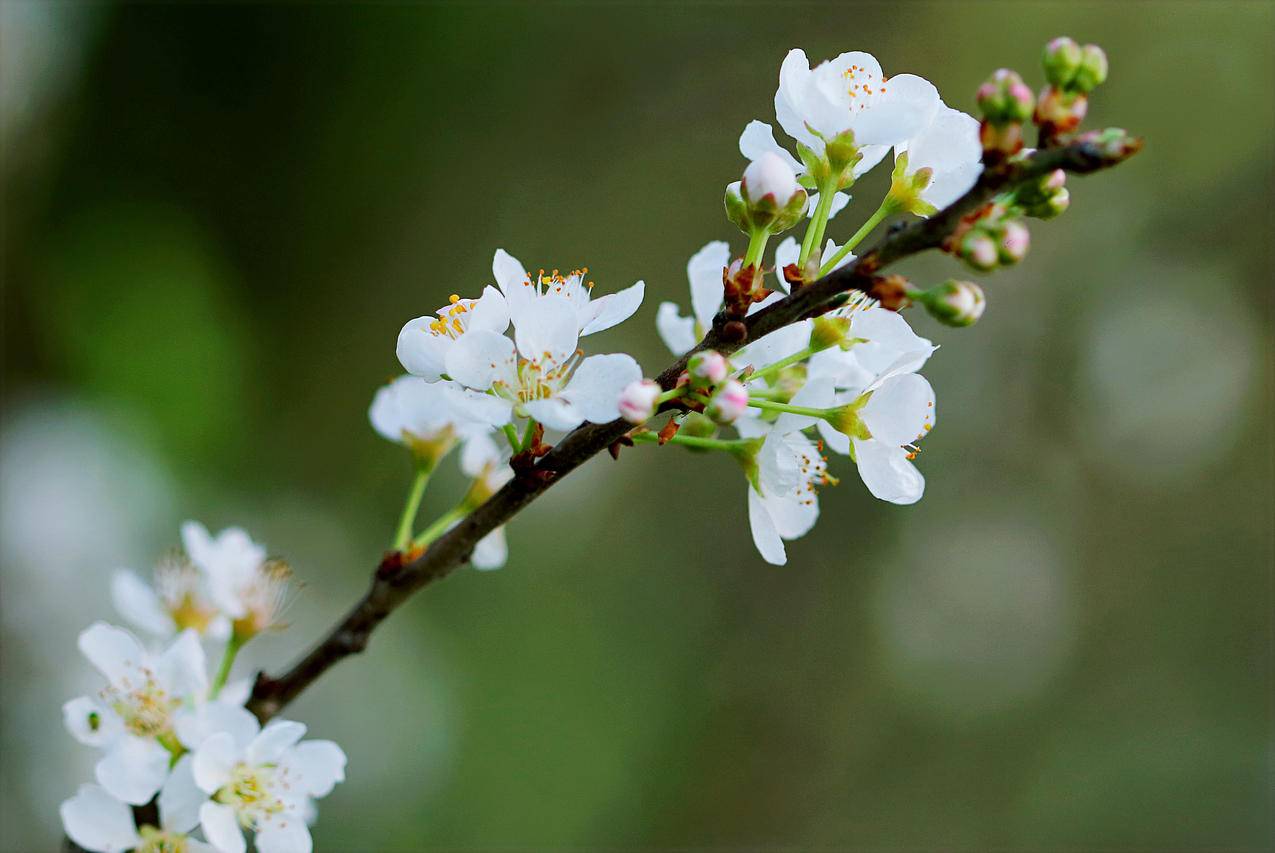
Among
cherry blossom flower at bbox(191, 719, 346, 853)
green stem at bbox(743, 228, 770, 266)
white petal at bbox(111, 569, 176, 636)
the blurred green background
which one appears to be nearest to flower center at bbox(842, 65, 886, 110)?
green stem at bbox(743, 228, 770, 266)

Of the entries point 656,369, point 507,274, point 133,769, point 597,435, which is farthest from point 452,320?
point 656,369

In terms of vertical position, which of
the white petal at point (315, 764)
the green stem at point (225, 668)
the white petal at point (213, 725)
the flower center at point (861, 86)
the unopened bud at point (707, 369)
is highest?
the flower center at point (861, 86)

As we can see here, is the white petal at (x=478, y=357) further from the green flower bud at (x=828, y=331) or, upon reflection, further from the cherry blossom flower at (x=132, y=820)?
the cherry blossom flower at (x=132, y=820)

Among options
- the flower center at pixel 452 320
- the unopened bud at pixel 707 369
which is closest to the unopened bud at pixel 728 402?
the unopened bud at pixel 707 369

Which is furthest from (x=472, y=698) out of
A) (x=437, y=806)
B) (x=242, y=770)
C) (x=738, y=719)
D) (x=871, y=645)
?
(x=242, y=770)

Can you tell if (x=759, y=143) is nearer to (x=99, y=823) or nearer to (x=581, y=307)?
(x=581, y=307)

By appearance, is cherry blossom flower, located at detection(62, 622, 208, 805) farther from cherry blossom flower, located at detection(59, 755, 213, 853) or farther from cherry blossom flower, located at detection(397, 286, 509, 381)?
→ cherry blossom flower, located at detection(397, 286, 509, 381)

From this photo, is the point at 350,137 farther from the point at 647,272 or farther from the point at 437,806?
the point at 437,806
